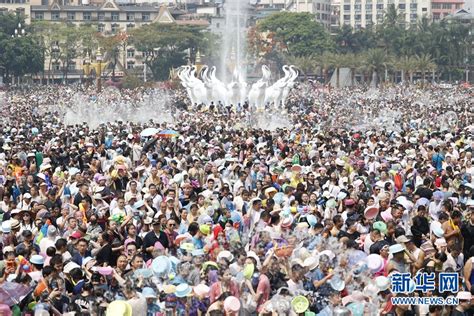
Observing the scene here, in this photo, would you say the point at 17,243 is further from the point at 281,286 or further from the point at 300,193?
the point at 300,193

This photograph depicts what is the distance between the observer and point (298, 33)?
371 ft

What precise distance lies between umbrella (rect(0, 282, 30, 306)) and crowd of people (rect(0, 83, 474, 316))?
2 cm

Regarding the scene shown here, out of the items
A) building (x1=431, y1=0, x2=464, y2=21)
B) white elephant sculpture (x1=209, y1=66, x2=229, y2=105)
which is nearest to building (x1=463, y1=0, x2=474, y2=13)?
building (x1=431, y1=0, x2=464, y2=21)

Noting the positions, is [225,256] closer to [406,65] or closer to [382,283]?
[382,283]

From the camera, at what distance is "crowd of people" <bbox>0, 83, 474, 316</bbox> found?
10430mm

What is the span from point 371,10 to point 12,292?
142364mm

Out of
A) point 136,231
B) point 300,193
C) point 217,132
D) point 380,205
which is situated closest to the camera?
point 136,231

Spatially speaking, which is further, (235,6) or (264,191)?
(235,6)

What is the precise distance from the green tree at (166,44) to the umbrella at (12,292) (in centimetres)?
9594

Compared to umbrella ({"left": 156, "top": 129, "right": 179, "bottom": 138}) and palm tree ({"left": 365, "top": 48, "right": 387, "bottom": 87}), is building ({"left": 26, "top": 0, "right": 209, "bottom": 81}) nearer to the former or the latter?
palm tree ({"left": 365, "top": 48, "right": 387, "bottom": 87})

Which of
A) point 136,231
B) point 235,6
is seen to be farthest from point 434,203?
point 235,6

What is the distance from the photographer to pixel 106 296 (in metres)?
10.5

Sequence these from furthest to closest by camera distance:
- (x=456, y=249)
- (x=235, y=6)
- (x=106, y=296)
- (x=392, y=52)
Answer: (x=392, y=52) → (x=235, y=6) → (x=456, y=249) → (x=106, y=296)

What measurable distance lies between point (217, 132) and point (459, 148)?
303 inches
